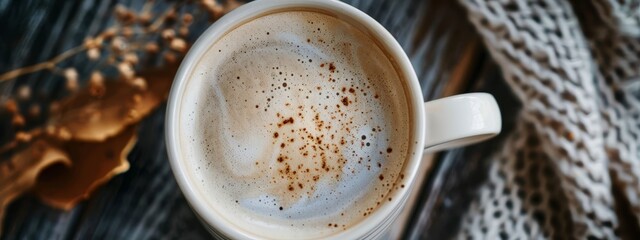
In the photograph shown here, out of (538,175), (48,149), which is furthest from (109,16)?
(538,175)

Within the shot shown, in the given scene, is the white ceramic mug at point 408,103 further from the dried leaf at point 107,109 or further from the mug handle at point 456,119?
the dried leaf at point 107,109

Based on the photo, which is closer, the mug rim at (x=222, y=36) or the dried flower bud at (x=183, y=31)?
the mug rim at (x=222, y=36)

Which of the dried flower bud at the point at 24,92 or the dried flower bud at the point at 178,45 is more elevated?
the dried flower bud at the point at 178,45

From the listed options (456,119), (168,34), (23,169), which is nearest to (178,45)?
(168,34)

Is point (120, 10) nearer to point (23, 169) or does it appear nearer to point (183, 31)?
point (183, 31)

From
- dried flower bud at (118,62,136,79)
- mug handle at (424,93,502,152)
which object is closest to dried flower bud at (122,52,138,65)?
dried flower bud at (118,62,136,79)

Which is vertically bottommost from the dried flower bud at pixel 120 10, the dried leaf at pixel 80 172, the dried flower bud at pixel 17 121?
the dried leaf at pixel 80 172

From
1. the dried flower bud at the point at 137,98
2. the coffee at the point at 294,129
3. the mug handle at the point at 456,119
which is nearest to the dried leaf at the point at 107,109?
the dried flower bud at the point at 137,98
